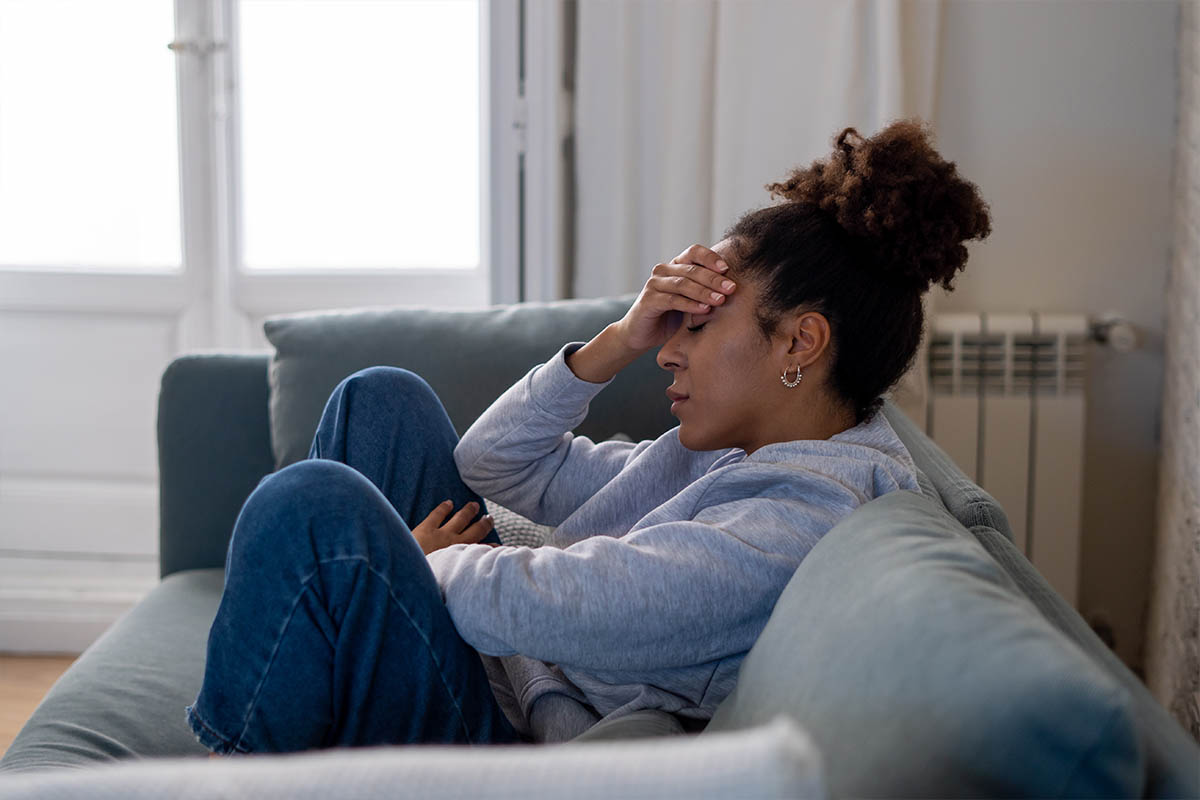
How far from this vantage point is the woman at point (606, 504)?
1.00 metres

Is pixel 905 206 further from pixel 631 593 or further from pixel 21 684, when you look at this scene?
pixel 21 684

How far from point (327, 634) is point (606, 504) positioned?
521 mm

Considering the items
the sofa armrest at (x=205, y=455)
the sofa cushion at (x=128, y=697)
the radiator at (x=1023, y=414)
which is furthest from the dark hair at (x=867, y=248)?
the radiator at (x=1023, y=414)

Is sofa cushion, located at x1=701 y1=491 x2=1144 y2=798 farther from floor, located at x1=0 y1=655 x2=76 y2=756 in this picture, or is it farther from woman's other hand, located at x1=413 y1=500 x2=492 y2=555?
floor, located at x1=0 y1=655 x2=76 y2=756

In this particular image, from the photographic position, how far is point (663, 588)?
1027 mm

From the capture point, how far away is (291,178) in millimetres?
2734

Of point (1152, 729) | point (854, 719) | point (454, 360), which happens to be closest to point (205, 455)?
point (454, 360)

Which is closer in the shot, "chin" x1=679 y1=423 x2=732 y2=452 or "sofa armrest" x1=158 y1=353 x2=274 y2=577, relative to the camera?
"chin" x1=679 y1=423 x2=732 y2=452

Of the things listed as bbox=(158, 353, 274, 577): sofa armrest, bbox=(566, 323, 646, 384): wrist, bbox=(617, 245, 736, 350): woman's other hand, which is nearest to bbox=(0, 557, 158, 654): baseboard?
bbox=(158, 353, 274, 577): sofa armrest

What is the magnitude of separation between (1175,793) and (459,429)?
4.12ft

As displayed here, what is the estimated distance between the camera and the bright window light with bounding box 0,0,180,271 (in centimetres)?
274

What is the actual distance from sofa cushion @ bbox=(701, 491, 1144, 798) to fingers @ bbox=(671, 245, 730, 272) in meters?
0.48

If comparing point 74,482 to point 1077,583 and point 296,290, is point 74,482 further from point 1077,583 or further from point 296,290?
point 1077,583

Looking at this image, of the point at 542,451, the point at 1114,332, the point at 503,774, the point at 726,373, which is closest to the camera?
the point at 503,774
